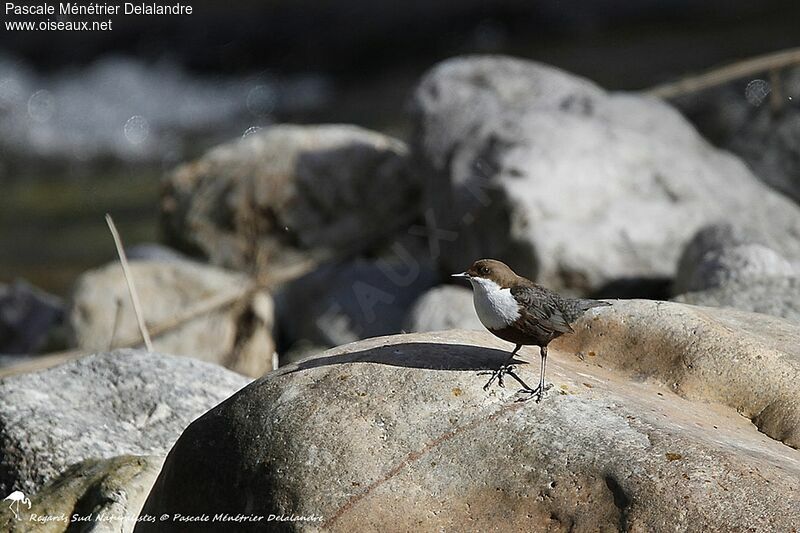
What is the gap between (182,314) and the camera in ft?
23.9

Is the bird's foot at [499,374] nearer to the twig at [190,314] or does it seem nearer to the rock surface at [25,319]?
the twig at [190,314]

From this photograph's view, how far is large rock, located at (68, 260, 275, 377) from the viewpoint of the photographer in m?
7.40

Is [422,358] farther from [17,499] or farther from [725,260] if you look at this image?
[725,260]

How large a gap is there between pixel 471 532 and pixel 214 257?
6459 mm

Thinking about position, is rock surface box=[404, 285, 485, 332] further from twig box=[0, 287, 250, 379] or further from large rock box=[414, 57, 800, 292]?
twig box=[0, 287, 250, 379]

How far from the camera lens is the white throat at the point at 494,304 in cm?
341

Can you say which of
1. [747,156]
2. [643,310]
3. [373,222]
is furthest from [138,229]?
[643,310]

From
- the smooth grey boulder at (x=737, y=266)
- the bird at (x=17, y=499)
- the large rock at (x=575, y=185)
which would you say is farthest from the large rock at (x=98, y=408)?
the large rock at (x=575, y=185)

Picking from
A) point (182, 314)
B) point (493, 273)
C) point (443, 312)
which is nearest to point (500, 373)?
point (493, 273)

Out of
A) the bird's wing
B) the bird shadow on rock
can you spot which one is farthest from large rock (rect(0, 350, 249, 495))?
the bird's wing

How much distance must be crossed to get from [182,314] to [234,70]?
11.6 meters

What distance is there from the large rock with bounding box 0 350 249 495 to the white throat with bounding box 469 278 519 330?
1374mm

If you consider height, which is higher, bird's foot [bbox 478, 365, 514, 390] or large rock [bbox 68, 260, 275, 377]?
bird's foot [bbox 478, 365, 514, 390]

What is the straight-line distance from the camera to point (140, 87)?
58.6ft
